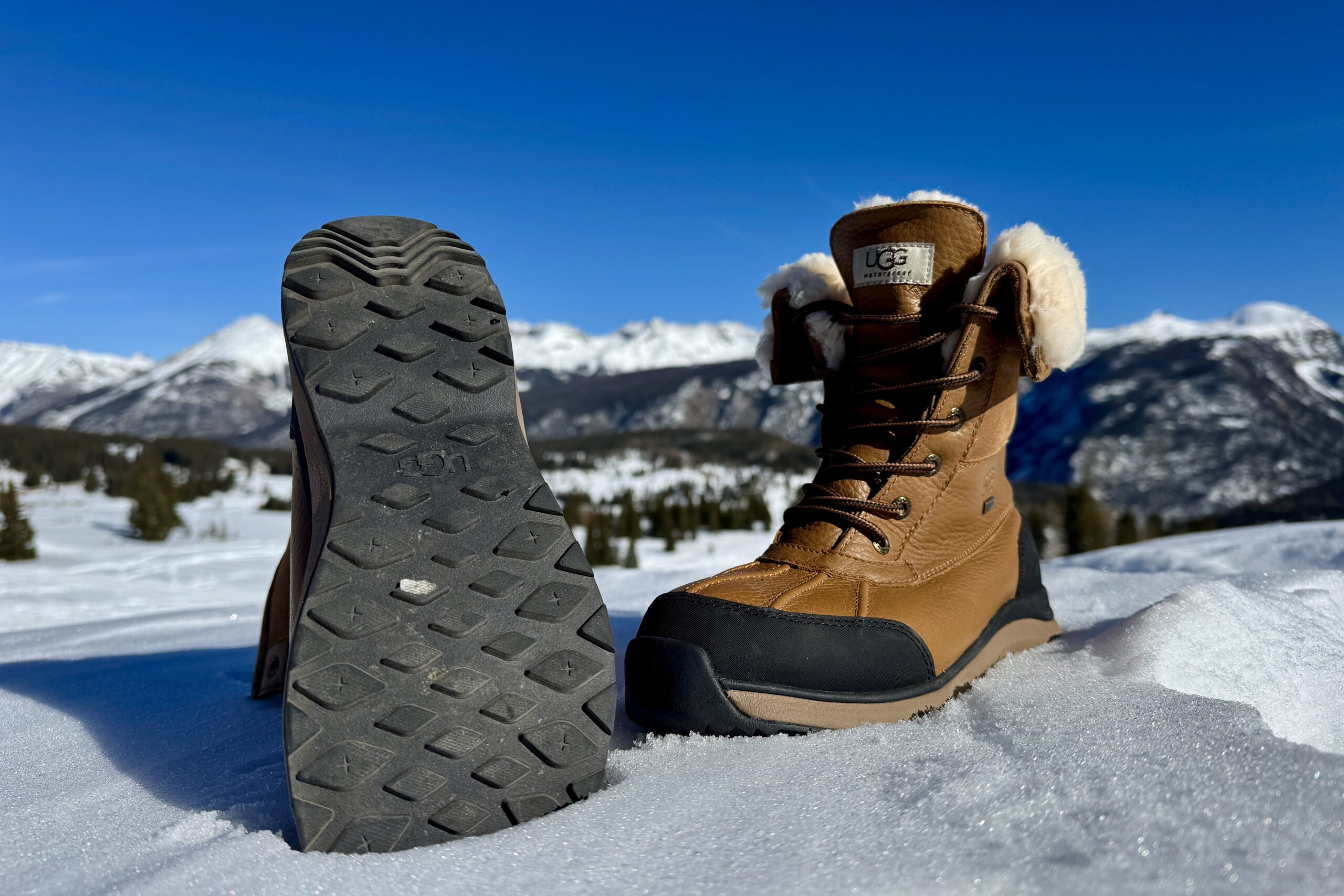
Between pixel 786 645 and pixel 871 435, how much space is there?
0.58m

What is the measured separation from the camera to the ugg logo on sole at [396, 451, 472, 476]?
3.96 feet

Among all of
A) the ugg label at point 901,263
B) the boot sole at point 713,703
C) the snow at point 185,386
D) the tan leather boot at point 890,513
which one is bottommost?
the boot sole at point 713,703

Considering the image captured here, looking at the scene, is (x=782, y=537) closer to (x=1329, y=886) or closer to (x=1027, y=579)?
(x=1027, y=579)

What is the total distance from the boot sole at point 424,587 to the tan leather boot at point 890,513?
28 centimetres

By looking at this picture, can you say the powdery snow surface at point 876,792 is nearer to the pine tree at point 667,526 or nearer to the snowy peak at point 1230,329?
the pine tree at point 667,526

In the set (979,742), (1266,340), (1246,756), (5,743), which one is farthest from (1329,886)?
(1266,340)

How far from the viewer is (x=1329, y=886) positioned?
2.28 ft

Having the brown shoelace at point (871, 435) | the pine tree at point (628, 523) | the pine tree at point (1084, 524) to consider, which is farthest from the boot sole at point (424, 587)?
the pine tree at point (628, 523)

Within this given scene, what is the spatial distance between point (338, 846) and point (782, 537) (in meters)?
0.97

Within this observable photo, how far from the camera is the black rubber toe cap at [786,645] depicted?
1.29m

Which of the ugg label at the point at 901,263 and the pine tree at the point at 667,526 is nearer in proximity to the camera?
the ugg label at the point at 901,263

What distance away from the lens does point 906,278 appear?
67.0 inches

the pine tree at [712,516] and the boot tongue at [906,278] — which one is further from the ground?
the boot tongue at [906,278]

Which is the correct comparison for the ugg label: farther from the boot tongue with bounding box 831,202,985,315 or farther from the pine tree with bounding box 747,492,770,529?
the pine tree with bounding box 747,492,770,529
